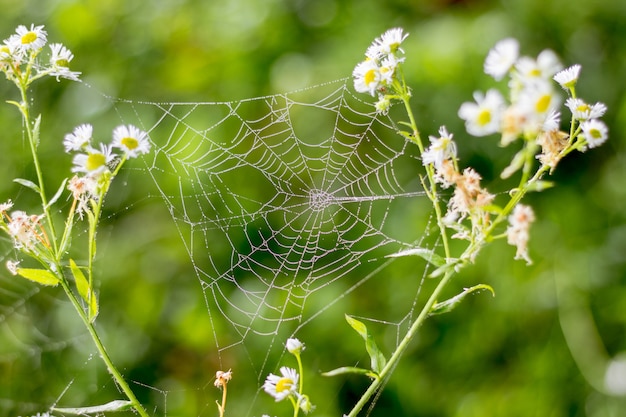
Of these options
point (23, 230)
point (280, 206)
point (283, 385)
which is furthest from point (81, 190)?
point (280, 206)

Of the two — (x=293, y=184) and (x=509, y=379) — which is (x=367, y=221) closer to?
(x=293, y=184)

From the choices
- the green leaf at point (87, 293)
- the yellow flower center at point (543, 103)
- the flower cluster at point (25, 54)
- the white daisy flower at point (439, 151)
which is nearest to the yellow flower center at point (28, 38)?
the flower cluster at point (25, 54)

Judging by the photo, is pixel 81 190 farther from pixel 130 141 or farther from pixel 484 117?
pixel 484 117

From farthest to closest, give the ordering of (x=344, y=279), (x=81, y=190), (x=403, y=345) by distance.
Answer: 1. (x=344, y=279)
2. (x=81, y=190)
3. (x=403, y=345)

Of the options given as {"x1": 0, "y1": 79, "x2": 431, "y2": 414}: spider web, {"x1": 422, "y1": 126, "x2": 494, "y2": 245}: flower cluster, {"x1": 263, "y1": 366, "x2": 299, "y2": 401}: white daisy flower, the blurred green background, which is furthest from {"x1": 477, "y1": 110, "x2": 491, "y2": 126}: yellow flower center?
the blurred green background

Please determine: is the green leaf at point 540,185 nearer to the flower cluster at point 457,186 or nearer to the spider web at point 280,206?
the flower cluster at point 457,186

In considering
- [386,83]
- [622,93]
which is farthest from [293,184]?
[386,83]

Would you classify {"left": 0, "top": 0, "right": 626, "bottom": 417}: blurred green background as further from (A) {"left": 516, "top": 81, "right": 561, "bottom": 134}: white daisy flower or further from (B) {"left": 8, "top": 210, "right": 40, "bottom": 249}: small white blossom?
(A) {"left": 516, "top": 81, "right": 561, "bottom": 134}: white daisy flower
